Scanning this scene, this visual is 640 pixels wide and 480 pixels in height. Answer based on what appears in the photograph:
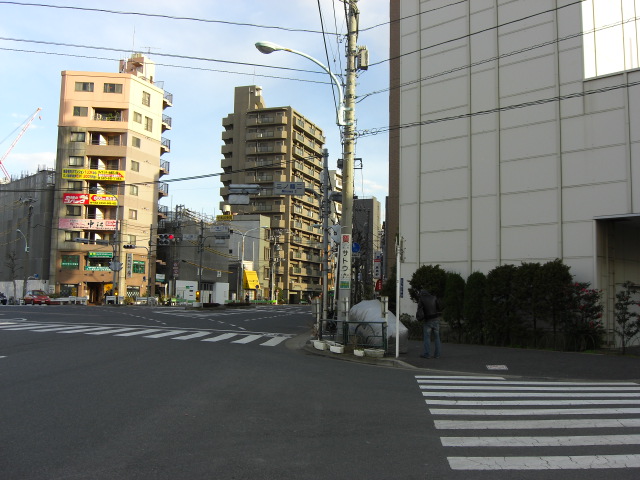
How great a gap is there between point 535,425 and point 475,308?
1099cm

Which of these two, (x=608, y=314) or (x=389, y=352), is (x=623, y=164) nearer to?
(x=608, y=314)

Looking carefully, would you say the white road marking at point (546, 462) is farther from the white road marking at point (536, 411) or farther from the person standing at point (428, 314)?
the person standing at point (428, 314)

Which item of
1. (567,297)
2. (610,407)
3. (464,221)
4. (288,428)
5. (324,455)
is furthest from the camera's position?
(464,221)

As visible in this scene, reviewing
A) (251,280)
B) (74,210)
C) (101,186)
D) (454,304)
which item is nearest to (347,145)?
(454,304)

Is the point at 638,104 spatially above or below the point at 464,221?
above

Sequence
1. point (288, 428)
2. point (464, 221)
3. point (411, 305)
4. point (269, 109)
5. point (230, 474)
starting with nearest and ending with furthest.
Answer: point (230, 474), point (288, 428), point (464, 221), point (411, 305), point (269, 109)

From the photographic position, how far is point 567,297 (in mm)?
15086

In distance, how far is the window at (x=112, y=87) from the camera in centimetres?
6562

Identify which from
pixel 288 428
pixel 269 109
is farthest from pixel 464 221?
pixel 269 109

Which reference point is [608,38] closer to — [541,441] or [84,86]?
[541,441]

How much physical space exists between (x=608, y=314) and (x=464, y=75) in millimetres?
9952

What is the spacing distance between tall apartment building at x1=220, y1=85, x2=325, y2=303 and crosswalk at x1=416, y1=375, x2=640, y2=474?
75.9 meters

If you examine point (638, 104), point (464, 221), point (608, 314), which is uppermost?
point (638, 104)

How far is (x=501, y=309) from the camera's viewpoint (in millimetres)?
16375
